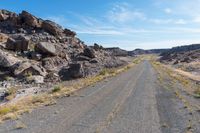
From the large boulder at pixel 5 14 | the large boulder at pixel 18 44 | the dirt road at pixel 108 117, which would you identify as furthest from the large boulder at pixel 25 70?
the large boulder at pixel 5 14

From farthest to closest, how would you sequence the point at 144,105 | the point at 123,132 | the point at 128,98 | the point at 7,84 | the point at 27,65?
the point at 27,65, the point at 7,84, the point at 128,98, the point at 144,105, the point at 123,132

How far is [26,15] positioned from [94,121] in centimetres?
6350

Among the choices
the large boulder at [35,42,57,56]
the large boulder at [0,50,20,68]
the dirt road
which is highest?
the large boulder at [35,42,57,56]

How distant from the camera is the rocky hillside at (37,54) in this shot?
43.7 metres

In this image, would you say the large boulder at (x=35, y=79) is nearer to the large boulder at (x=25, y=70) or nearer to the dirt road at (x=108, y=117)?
the large boulder at (x=25, y=70)

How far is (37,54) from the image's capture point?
54750mm

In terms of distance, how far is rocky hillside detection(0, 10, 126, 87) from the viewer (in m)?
43.7

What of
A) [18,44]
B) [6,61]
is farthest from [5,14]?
[6,61]

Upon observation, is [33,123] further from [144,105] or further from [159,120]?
[144,105]

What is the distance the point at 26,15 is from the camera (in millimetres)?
75625

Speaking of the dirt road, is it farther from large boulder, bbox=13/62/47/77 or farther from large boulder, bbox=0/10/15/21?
large boulder, bbox=0/10/15/21

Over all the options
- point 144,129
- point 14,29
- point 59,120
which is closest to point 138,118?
point 144,129

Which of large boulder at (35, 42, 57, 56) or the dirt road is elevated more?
large boulder at (35, 42, 57, 56)

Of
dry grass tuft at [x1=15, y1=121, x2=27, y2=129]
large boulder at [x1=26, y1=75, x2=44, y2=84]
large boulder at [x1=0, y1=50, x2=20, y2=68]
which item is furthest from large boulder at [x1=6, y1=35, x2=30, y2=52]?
dry grass tuft at [x1=15, y1=121, x2=27, y2=129]
